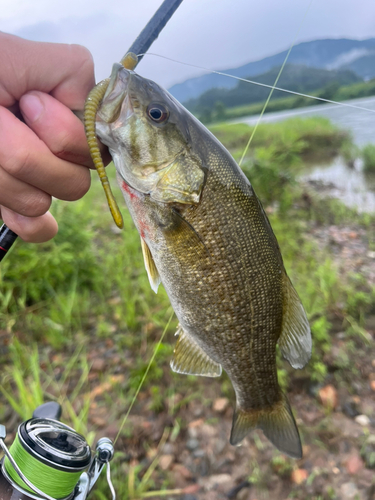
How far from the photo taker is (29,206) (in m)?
1.17

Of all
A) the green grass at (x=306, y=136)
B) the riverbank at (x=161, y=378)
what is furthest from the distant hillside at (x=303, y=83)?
the riverbank at (x=161, y=378)

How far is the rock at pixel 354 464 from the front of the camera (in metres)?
1.90

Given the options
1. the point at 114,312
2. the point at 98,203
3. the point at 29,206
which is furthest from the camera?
the point at 98,203

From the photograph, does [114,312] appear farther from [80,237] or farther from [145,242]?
[145,242]

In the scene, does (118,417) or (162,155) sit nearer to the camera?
(162,155)

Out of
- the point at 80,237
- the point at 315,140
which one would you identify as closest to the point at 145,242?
the point at 80,237

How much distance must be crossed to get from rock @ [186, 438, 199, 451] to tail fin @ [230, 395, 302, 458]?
A: 770 mm

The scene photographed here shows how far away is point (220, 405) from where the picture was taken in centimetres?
229

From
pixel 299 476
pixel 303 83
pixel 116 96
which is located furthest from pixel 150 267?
pixel 303 83

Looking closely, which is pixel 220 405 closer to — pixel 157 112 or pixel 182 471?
pixel 182 471

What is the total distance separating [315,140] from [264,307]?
9678 mm

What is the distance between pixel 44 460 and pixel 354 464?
68.8 inches

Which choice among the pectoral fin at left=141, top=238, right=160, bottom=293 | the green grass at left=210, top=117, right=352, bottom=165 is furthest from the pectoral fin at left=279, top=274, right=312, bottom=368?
the green grass at left=210, top=117, right=352, bottom=165

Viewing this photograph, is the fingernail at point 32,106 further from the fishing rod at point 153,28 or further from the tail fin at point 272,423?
the tail fin at point 272,423
